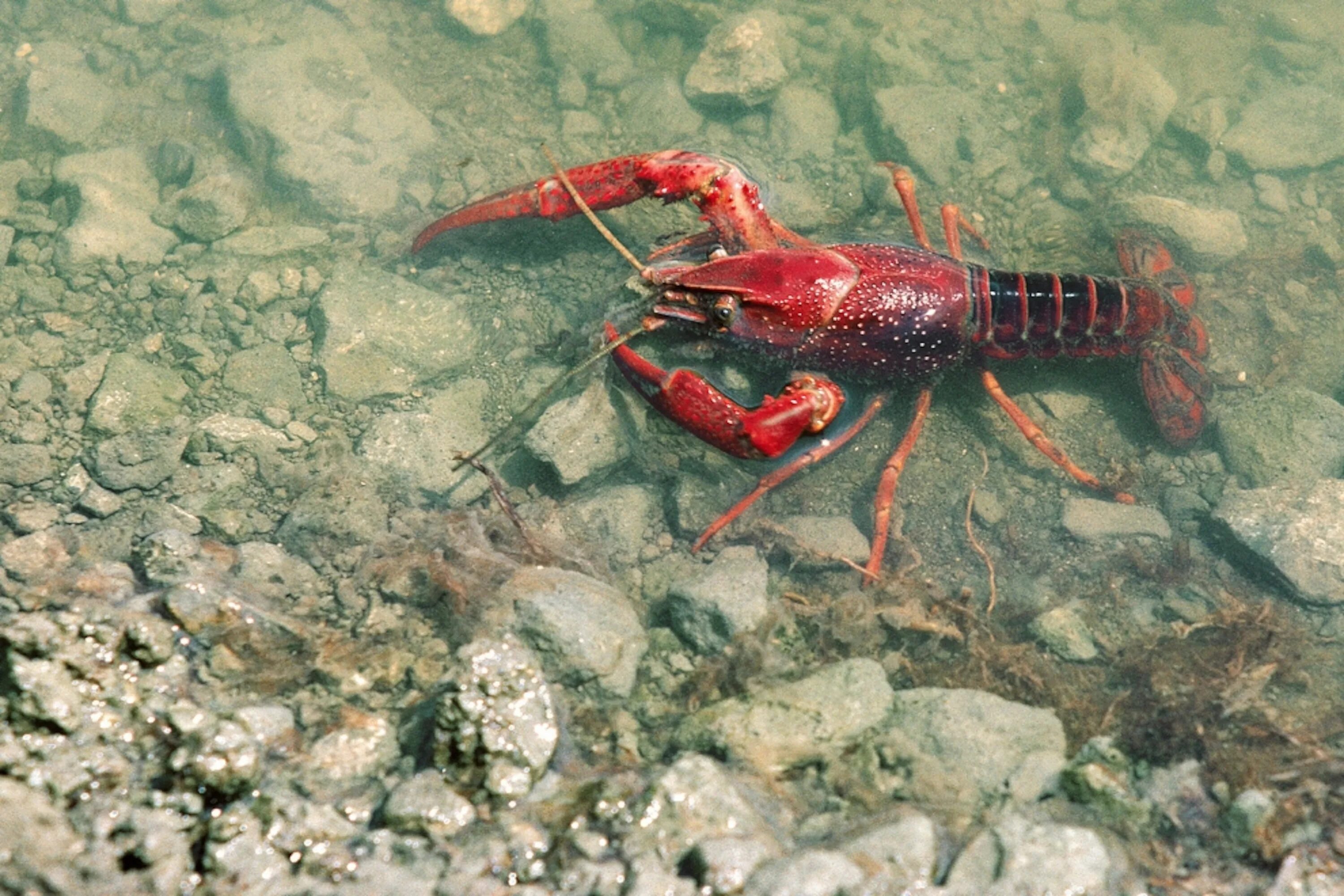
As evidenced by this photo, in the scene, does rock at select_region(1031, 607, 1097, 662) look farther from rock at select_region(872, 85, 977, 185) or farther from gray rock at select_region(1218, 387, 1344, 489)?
rock at select_region(872, 85, 977, 185)

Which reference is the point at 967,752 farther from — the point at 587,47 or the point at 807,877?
the point at 587,47

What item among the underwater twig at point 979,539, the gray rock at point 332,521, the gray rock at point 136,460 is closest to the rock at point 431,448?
the gray rock at point 332,521

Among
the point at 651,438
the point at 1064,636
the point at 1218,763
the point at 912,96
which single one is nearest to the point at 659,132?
the point at 912,96

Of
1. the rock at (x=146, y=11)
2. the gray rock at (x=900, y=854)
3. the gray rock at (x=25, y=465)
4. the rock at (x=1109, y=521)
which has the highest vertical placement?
the rock at (x=146, y=11)

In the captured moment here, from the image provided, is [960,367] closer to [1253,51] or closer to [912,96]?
[912,96]

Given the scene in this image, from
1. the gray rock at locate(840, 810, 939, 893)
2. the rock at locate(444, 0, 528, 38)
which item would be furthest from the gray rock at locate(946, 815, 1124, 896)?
the rock at locate(444, 0, 528, 38)

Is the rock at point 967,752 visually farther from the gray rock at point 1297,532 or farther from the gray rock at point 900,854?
the gray rock at point 1297,532
